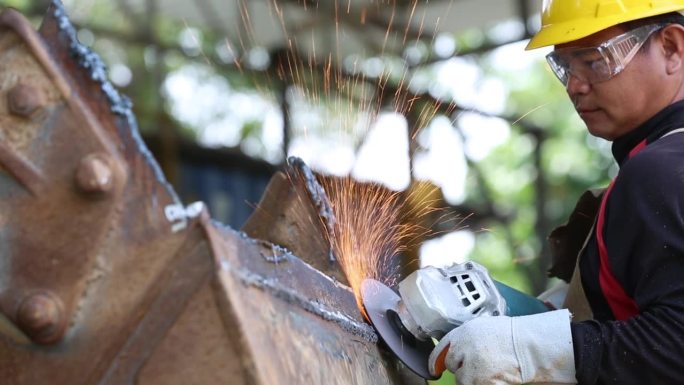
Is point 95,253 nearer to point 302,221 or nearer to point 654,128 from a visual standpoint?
point 302,221

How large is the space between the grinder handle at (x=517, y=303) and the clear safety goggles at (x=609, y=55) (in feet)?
2.06

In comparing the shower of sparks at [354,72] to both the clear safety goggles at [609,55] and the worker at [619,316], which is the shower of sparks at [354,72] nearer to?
the clear safety goggles at [609,55]

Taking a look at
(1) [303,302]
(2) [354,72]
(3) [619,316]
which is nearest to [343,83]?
(2) [354,72]

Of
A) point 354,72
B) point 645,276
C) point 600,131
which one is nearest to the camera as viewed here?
point 645,276

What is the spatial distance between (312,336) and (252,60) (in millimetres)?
8001

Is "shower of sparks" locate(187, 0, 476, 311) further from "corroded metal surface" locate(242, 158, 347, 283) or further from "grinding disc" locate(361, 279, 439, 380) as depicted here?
"corroded metal surface" locate(242, 158, 347, 283)

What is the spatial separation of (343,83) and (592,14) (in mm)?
6604

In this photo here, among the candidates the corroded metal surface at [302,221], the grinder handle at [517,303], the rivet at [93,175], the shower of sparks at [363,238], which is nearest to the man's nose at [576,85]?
the grinder handle at [517,303]

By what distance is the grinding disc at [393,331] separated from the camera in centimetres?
242

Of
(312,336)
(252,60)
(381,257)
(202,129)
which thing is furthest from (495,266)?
(312,336)

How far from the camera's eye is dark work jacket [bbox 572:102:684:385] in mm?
2254

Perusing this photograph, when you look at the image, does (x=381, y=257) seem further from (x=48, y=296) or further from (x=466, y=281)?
(x=48, y=296)

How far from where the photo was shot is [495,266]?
14.6 meters

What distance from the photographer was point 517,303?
270 cm
